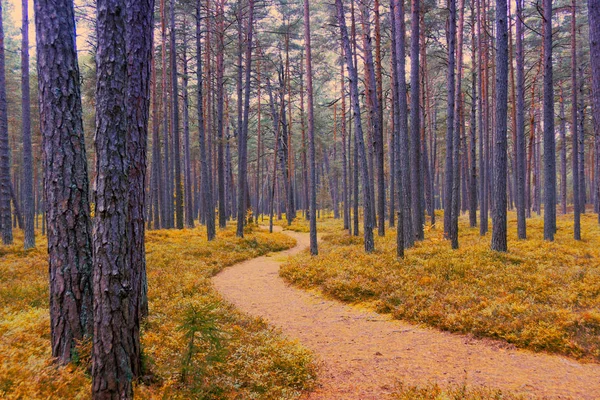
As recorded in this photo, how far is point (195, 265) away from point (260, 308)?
4283mm

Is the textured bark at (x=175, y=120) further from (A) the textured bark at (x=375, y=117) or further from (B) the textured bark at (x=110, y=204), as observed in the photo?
(B) the textured bark at (x=110, y=204)

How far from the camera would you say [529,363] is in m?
5.17

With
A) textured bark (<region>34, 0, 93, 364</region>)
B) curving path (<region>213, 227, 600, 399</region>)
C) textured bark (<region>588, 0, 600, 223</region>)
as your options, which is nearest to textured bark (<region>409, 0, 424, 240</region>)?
textured bark (<region>588, 0, 600, 223</region>)

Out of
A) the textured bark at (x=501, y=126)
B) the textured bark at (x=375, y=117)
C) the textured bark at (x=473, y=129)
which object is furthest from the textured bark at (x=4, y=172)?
the textured bark at (x=473, y=129)

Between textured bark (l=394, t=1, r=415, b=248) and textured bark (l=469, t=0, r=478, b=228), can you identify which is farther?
textured bark (l=469, t=0, r=478, b=228)

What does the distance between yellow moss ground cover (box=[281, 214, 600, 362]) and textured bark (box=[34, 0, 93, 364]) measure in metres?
5.93

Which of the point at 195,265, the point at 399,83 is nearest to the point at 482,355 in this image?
the point at 195,265

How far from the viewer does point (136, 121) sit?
133 inches

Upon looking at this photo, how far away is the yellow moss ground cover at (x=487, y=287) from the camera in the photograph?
19.4ft

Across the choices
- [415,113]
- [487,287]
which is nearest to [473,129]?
[415,113]

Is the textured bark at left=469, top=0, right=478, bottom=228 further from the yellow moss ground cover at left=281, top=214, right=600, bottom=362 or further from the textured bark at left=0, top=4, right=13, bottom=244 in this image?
the textured bark at left=0, top=4, right=13, bottom=244

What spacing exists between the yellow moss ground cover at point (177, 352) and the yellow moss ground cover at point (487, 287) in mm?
3087

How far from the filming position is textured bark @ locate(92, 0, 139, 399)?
3.21 metres

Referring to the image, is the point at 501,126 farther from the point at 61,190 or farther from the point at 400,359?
the point at 61,190
